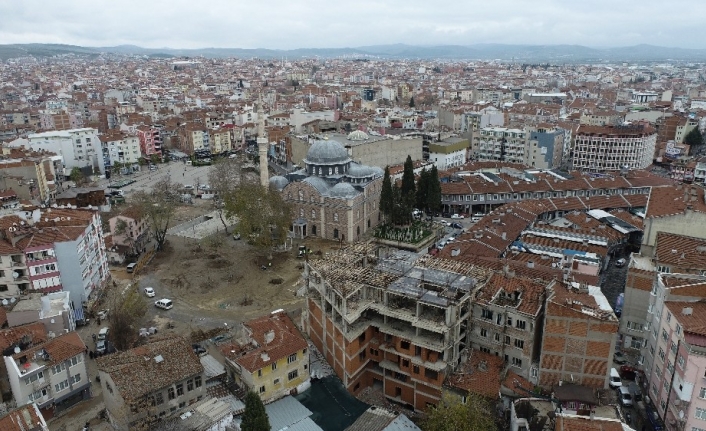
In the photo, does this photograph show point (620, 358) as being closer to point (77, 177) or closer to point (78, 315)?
point (78, 315)

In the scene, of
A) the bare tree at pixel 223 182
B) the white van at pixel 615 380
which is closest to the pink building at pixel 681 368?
the white van at pixel 615 380

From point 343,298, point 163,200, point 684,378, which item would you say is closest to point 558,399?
point 684,378

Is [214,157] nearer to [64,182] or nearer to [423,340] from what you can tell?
[64,182]

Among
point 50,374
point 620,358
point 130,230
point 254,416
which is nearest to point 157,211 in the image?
point 130,230

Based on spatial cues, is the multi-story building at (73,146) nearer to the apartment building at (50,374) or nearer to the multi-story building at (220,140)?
the multi-story building at (220,140)

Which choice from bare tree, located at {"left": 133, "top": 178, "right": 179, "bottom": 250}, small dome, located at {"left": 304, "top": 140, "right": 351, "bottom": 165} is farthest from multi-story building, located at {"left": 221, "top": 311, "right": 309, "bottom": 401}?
small dome, located at {"left": 304, "top": 140, "right": 351, "bottom": 165}

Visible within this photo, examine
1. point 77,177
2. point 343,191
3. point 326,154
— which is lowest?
point 77,177
